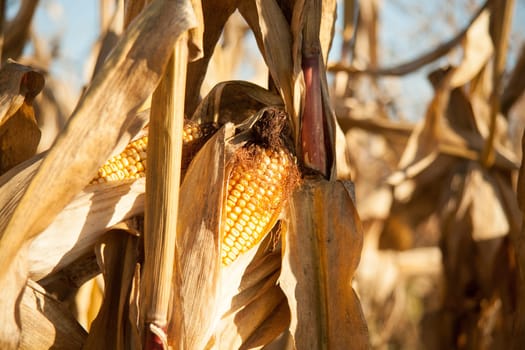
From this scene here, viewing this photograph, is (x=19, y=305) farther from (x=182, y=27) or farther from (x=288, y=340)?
(x=288, y=340)

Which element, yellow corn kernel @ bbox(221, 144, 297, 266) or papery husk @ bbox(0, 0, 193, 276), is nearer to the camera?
papery husk @ bbox(0, 0, 193, 276)

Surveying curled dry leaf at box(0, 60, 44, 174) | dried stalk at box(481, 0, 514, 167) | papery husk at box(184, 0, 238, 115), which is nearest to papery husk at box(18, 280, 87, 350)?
curled dry leaf at box(0, 60, 44, 174)

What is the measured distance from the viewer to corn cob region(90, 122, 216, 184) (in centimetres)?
94

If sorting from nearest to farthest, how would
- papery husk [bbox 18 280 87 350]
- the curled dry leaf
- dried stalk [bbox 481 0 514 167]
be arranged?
papery husk [bbox 18 280 87 350] → the curled dry leaf → dried stalk [bbox 481 0 514 167]

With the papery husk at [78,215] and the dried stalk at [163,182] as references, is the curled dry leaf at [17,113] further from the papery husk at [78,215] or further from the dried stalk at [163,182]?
the dried stalk at [163,182]

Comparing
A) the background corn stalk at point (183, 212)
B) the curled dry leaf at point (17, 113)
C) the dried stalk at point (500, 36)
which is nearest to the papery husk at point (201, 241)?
the background corn stalk at point (183, 212)

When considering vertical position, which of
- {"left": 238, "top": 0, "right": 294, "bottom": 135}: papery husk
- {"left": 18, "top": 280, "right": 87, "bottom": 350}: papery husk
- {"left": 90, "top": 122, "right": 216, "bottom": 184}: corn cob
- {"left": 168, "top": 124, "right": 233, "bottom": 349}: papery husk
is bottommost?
{"left": 18, "top": 280, "right": 87, "bottom": 350}: papery husk

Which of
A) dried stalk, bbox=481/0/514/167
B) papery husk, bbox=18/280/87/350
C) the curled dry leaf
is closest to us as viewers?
papery husk, bbox=18/280/87/350

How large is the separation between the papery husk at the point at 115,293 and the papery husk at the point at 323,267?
216 mm

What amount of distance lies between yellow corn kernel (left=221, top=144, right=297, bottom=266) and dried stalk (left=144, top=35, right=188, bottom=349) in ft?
0.45

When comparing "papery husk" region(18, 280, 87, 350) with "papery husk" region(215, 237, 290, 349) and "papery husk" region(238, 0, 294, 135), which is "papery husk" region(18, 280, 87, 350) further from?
"papery husk" region(238, 0, 294, 135)

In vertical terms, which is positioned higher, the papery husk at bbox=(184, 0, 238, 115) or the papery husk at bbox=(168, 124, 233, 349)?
the papery husk at bbox=(184, 0, 238, 115)

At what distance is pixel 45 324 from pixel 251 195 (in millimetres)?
326

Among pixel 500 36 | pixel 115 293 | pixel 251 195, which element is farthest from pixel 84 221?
pixel 500 36
